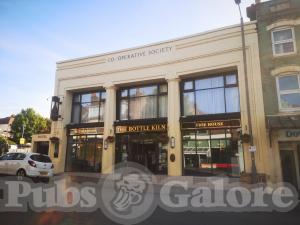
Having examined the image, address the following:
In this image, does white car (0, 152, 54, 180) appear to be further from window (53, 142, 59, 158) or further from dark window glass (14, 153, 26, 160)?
window (53, 142, 59, 158)

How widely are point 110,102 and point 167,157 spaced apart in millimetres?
6200

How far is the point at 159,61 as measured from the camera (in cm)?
1833

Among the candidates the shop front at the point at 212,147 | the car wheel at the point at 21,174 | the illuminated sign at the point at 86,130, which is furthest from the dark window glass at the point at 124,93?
the car wheel at the point at 21,174

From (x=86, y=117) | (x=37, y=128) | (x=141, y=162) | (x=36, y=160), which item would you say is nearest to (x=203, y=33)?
(x=141, y=162)

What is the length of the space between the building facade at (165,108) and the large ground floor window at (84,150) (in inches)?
3.1

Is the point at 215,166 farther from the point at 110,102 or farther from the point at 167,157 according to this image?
the point at 110,102

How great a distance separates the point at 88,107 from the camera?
21.3 meters

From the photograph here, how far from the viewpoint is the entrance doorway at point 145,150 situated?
17.7 m

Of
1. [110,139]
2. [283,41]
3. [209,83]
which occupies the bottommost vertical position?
[110,139]

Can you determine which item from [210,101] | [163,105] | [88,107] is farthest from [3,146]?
[210,101]

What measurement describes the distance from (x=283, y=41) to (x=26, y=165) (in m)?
16.3

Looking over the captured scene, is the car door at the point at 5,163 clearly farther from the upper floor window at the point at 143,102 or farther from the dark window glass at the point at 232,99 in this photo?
the dark window glass at the point at 232,99

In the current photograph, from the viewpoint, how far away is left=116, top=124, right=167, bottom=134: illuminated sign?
1753 centimetres

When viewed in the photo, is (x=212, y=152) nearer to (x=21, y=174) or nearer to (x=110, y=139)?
(x=110, y=139)
